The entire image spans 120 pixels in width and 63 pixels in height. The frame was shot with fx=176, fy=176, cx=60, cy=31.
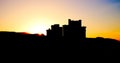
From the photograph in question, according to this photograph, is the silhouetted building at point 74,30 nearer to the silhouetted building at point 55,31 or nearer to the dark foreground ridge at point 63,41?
the dark foreground ridge at point 63,41

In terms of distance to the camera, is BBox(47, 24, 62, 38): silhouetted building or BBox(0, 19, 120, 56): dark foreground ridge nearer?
BBox(0, 19, 120, 56): dark foreground ridge

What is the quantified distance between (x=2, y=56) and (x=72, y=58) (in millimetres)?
18068

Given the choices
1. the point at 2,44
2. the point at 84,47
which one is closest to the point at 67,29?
the point at 84,47

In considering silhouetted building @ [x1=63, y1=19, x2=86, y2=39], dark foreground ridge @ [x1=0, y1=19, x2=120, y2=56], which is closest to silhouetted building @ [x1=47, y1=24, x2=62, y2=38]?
dark foreground ridge @ [x1=0, y1=19, x2=120, y2=56]

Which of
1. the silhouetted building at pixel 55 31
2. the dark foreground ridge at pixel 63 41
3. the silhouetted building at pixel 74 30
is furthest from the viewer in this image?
the silhouetted building at pixel 55 31

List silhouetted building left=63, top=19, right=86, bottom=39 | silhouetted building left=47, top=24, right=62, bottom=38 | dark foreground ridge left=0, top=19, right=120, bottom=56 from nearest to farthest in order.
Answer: dark foreground ridge left=0, top=19, right=120, bottom=56 < silhouetted building left=63, top=19, right=86, bottom=39 < silhouetted building left=47, top=24, right=62, bottom=38

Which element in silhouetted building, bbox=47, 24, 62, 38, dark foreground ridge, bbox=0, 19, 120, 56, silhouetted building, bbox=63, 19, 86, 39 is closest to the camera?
dark foreground ridge, bbox=0, 19, 120, 56

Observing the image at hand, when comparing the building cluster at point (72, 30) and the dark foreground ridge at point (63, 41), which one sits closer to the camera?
the dark foreground ridge at point (63, 41)

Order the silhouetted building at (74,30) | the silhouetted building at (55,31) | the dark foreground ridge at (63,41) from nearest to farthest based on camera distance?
the dark foreground ridge at (63,41) < the silhouetted building at (74,30) < the silhouetted building at (55,31)

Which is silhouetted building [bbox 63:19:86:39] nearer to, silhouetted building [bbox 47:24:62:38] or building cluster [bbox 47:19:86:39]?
building cluster [bbox 47:19:86:39]

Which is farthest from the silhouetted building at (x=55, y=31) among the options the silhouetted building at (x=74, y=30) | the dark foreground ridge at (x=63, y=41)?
the silhouetted building at (x=74, y=30)

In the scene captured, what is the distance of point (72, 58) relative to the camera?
1871 inches

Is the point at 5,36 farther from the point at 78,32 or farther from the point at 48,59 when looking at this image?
the point at 78,32

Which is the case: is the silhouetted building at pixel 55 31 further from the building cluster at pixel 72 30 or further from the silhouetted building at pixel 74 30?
the silhouetted building at pixel 74 30
